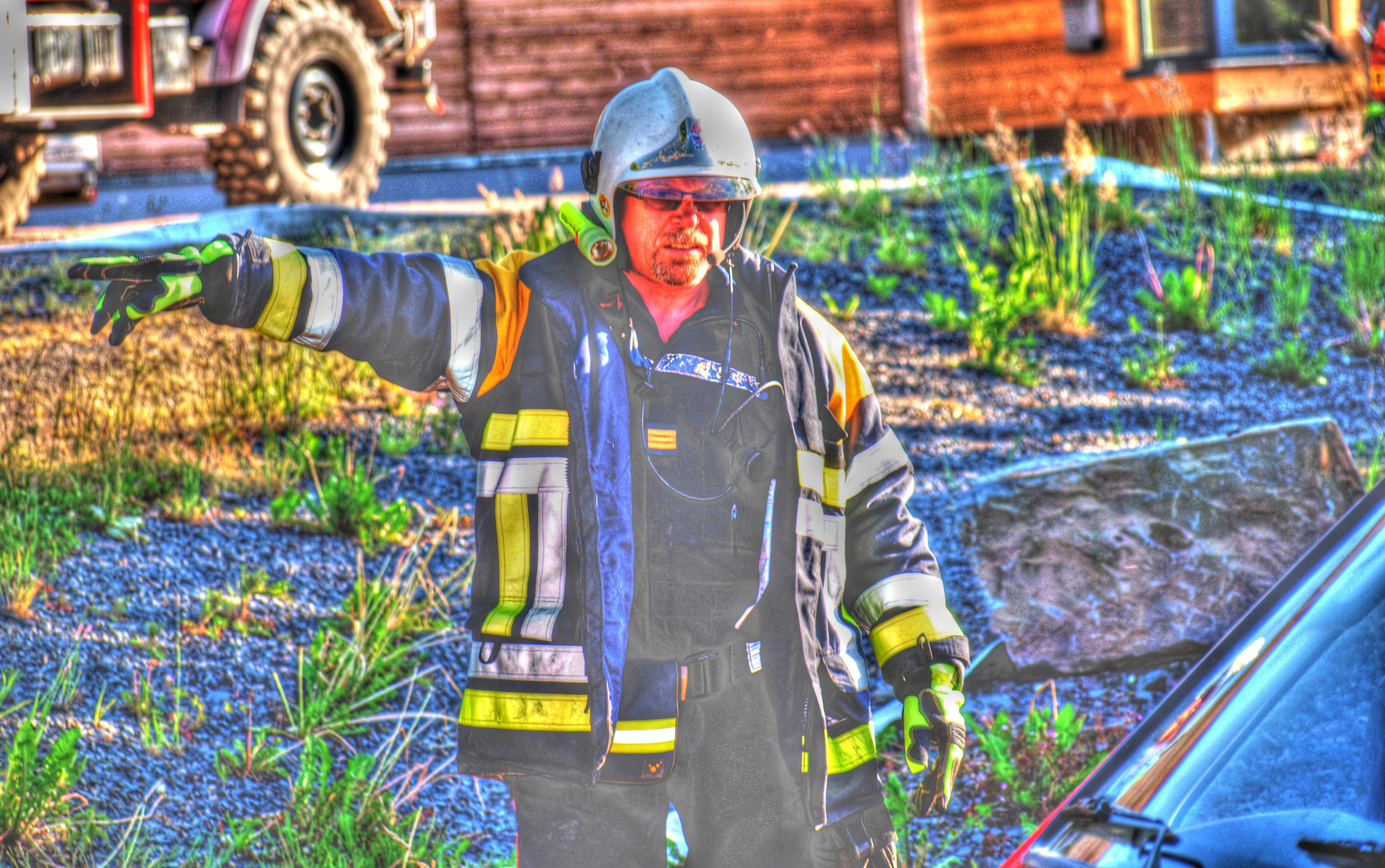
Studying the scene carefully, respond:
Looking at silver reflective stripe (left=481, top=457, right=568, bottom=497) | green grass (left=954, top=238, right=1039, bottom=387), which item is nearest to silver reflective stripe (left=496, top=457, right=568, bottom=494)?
silver reflective stripe (left=481, top=457, right=568, bottom=497)

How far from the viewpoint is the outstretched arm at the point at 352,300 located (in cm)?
171

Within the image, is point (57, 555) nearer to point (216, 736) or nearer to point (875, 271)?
point (216, 736)

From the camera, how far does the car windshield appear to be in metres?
1.59

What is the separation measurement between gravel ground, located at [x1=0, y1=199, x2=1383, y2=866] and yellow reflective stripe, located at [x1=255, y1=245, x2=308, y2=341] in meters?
1.67

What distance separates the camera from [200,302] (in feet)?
5.77

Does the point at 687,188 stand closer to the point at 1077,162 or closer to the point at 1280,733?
the point at 1280,733

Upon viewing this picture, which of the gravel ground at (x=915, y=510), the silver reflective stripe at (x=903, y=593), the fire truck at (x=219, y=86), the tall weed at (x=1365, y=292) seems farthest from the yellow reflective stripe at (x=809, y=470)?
the fire truck at (x=219, y=86)

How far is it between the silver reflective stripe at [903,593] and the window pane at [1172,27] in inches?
373

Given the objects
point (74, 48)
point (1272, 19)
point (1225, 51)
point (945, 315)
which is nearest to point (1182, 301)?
point (945, 315)

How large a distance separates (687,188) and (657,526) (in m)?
0.53

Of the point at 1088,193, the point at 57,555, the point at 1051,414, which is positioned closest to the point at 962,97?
the point at 1088,193

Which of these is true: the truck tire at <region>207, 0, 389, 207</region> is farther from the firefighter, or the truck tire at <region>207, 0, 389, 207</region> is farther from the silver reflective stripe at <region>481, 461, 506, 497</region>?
the silver reflective stripe at <region>481, 461, 506, 497</region>

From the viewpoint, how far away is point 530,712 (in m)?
1.90

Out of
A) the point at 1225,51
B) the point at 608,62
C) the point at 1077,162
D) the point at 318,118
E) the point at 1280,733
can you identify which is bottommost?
the point at 1280,733
